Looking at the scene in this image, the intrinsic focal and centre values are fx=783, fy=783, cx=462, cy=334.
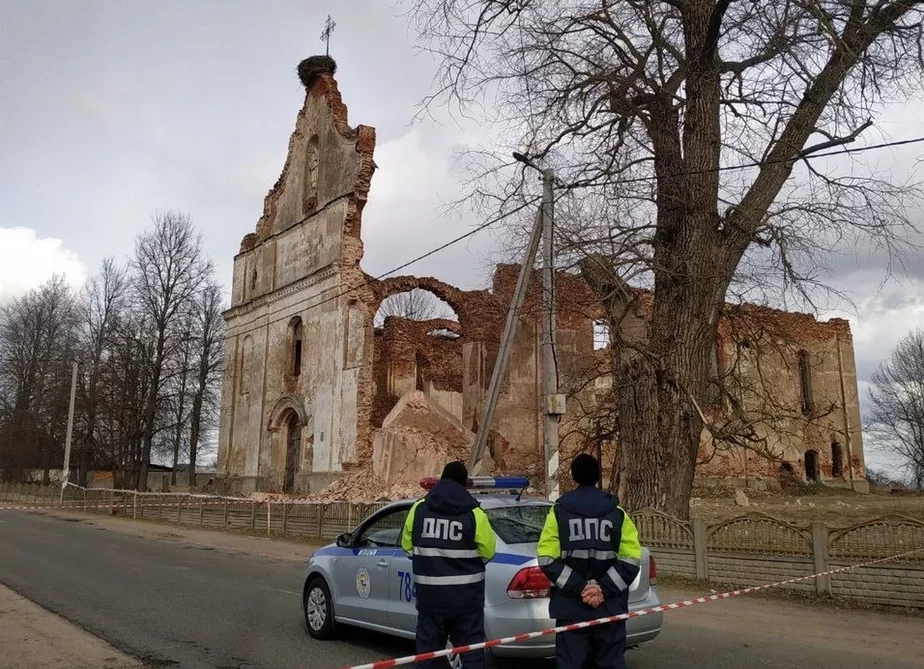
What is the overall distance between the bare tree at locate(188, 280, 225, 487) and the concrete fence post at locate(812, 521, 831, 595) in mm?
33145

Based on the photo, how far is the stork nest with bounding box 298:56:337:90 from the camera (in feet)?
112

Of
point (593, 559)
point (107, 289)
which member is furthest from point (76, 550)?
point (107, 289)

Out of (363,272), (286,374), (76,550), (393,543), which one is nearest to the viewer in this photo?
(393,543)

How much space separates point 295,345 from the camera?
1289 inches

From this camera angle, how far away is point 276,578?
12.6 meters

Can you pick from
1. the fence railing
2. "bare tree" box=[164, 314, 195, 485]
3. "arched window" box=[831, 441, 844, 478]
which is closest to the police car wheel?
the fence railing

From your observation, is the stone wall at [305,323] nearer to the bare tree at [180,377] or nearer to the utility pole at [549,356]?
the bare tree at [180,377]

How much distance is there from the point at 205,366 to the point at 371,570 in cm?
3880

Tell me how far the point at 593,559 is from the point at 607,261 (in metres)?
9.64

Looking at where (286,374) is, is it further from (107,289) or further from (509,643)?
(509,643)

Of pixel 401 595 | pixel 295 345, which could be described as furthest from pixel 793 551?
pixel 295 345

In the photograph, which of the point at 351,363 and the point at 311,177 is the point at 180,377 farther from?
the point at 351,363

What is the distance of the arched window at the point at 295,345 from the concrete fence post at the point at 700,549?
22.9 metres

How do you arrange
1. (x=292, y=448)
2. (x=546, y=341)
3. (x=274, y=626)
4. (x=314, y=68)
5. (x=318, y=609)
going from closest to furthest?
(x=318, y=609) → (x=274, y=626) → (x=546, y=341) → (x=292, y=448) → (x=314, y=68)
